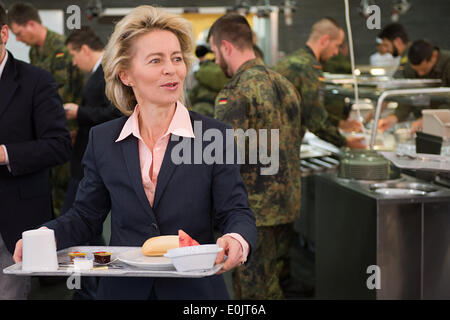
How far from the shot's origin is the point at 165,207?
1.71 meters

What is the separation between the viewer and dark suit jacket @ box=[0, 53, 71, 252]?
2393 mm

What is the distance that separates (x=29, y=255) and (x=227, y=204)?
0.52 m

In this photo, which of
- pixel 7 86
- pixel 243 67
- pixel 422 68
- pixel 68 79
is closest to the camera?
pixel 7 86

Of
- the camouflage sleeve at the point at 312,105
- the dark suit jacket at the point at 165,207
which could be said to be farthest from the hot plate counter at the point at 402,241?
the dark suit jacket at the point at 165,207

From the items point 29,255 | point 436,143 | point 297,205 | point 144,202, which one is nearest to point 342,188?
point 297,205

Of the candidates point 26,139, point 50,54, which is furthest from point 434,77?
point 26,139

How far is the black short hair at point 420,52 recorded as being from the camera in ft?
15.4

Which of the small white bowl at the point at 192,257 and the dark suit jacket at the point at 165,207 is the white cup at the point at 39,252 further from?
the small white bowl at the point at 192,257

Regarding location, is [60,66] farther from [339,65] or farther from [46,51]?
[339,65]

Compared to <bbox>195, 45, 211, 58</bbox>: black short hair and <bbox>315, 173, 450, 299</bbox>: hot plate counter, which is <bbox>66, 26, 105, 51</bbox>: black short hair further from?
<bbox>315, 173, 450, 299</bbox>: hot plate counter

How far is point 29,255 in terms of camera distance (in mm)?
1485

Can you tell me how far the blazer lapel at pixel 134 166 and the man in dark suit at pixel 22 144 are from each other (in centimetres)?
78

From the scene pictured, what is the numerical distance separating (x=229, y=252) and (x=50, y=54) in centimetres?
343

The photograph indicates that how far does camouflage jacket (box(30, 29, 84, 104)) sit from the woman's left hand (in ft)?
10.1
